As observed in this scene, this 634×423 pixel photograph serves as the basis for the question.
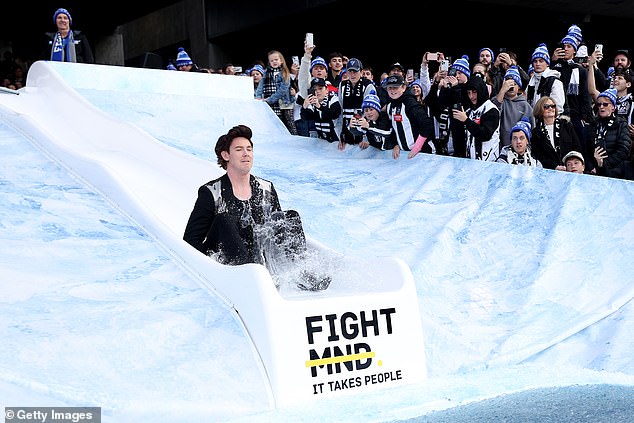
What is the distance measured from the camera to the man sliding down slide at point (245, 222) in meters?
3.76

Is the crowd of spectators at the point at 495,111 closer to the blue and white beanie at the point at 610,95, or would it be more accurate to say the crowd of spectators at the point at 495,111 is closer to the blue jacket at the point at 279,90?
the blue and white beanie at the point at 610,95

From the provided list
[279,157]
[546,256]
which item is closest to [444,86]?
[279,157]

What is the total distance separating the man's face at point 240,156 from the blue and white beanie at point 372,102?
349 centimetres

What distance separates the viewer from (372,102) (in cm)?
717

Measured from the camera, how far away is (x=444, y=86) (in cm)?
726

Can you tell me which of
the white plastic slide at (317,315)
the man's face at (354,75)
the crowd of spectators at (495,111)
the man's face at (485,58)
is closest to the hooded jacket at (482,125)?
the crowd of spectators at (495,111)

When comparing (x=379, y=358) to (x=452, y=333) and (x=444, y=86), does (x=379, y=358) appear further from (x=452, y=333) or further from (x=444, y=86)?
(x=444, y=86)

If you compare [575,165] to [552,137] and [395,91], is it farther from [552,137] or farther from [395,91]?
[395,91]

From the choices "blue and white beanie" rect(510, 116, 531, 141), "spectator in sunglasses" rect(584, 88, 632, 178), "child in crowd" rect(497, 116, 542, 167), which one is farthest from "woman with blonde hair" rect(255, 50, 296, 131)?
"spectator in sunglasses" rect(584, 88, 632, 178)

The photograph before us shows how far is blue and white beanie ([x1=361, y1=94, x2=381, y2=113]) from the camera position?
23.5ft

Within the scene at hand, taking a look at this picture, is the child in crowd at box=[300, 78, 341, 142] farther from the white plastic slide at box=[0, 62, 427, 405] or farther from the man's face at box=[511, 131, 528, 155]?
the white plastic slide at box=[0, 62, 427, 405]

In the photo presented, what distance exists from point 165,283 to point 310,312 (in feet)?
3.03

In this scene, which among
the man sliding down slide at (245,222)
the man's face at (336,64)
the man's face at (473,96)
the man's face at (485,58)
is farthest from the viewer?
the man's face at (336,64)
